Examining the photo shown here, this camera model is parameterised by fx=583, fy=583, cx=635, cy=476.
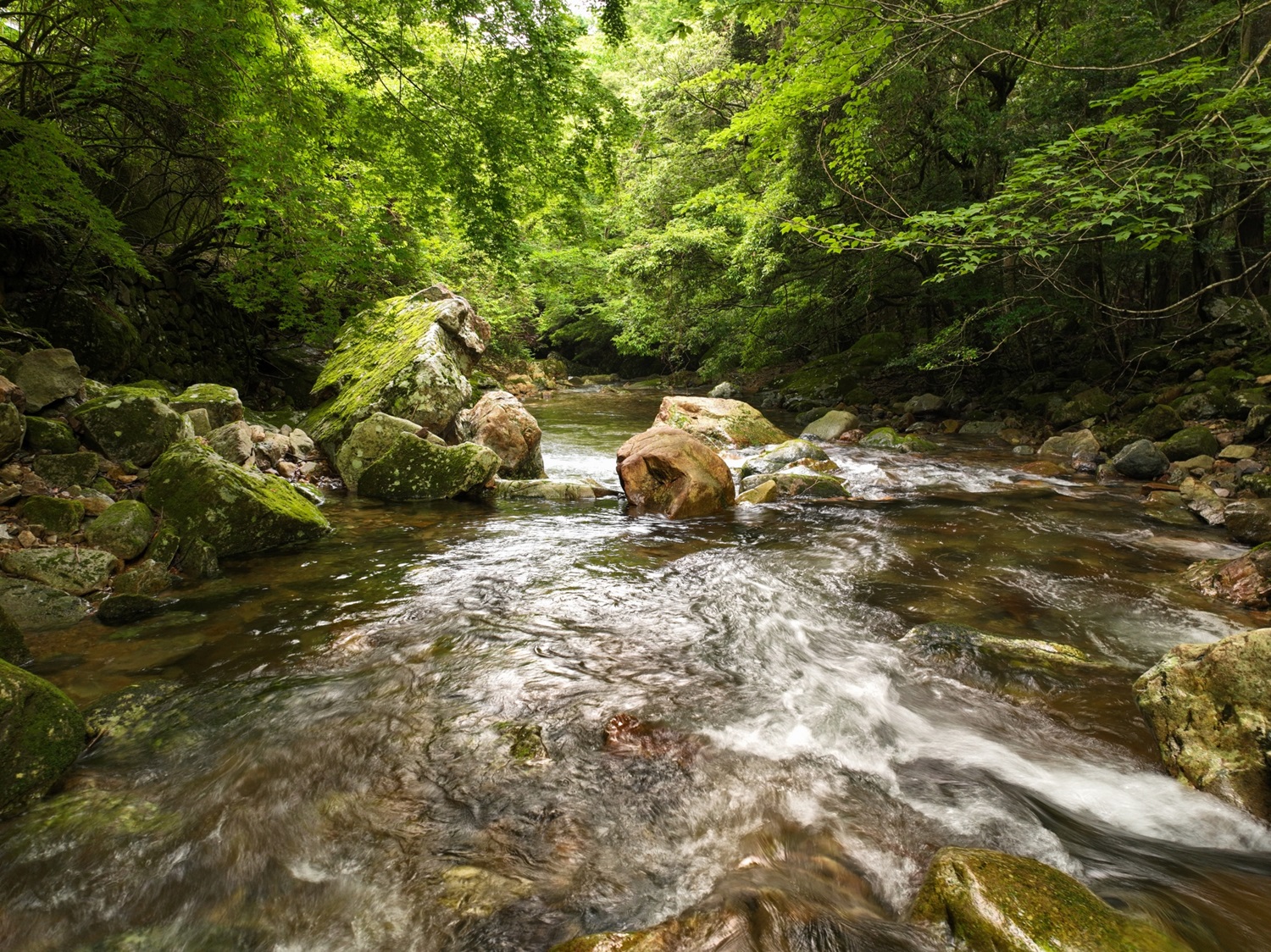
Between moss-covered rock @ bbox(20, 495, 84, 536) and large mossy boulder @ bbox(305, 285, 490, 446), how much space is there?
11.0 ft

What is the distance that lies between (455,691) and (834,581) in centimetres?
340

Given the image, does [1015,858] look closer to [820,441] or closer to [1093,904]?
[1093,904]

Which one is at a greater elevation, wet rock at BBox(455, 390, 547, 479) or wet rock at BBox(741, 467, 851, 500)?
wet rock at BBox(455, 390, 547, 479)

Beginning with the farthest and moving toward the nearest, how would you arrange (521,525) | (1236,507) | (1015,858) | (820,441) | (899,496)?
1. (820,441)
2. (899,496)
3. (521,525)
4. (1236,507)
5. (1015,858)

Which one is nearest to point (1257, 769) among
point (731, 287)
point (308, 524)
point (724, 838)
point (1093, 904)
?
point (1093, 904)

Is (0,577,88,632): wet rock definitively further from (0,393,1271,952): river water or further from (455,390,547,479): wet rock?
(455,390,547,479): wet rock

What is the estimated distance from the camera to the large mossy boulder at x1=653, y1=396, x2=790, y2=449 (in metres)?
11.8

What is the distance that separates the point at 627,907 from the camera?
2.14 m

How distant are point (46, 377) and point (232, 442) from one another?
63.8 inches

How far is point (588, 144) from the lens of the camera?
238 inches

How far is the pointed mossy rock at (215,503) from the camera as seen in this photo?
5066 millimetres

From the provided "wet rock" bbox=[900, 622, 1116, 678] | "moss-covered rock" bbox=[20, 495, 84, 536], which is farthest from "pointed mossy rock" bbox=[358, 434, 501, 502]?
"wet rock" bbox=[900, 622, 1116, 678]

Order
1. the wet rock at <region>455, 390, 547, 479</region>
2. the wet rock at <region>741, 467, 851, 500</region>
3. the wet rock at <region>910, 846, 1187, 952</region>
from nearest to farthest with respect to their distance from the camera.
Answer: the wet rock at <region>910, 846, 1187, 952</region>
the wet rock at <region>741, 467, 851, 500</region>
the wet rock at <region>455, 390, 547, 479</region>

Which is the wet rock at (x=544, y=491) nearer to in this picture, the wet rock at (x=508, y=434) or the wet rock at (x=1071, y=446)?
the wet rock at (x=508, y=434)
